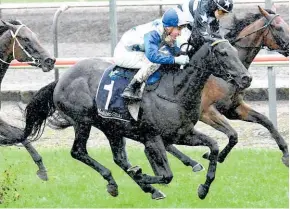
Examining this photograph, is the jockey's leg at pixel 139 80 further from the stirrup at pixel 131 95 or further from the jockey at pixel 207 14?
the jockey at pixel 207 14

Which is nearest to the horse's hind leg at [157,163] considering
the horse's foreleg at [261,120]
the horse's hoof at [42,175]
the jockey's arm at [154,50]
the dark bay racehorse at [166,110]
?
the dark bay racehorse at [166,110]

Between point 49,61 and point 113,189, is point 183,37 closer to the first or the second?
point 49,61

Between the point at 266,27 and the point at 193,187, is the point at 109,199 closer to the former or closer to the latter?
the point at 193,187

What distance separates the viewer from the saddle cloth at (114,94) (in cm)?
998

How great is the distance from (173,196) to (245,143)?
121 inches

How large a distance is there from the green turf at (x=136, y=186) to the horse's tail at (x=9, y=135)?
0.25 meters

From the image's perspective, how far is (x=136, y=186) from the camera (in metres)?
10.7

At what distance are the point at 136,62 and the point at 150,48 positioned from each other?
37 cm

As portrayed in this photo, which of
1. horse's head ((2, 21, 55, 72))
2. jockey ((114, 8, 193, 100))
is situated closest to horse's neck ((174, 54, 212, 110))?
jockey ((114, 8, 193, 100))

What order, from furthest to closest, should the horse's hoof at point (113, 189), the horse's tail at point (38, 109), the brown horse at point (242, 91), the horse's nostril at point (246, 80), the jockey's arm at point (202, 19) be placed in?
the brown horse at point (242, 91) < the horse's tail at point (38, 109) < the horse's hoof at point (113, 189) < the jockey's arm at point (202, 19) < the horse's nostril at point (246, 80)

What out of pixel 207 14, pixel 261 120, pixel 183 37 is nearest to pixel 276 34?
pixel 261 120

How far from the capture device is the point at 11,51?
11.0 meters

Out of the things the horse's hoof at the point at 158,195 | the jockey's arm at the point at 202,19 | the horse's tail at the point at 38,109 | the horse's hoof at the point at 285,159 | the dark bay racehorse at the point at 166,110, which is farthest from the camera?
the horse's hoof at the point at 285,159

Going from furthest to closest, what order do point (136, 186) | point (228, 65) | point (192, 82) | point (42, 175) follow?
point (42, 175)
point (136, 186)
point (192, 82)
point (228, 65)
